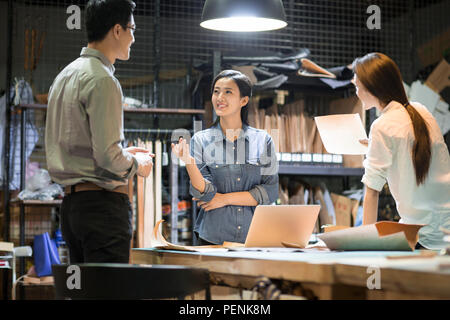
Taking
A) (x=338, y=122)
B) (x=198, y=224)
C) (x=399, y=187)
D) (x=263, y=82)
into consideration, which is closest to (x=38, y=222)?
(x=263, y=82)

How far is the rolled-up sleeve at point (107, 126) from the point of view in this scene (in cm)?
226

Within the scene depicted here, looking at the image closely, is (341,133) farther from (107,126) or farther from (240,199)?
(107,126)

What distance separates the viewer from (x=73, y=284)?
1945 millimetres

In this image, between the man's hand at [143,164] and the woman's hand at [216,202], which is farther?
the woman's hand at [216,202]

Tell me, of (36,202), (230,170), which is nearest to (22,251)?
(36,202)

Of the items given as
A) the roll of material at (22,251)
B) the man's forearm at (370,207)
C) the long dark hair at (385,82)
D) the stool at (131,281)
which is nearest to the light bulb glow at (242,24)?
the long dark hair at (385,82)

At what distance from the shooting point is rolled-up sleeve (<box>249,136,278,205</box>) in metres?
3.39

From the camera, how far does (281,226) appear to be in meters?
2.65

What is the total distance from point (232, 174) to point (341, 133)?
1.97ft

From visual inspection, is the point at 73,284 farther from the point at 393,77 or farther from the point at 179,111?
the point at 179,111

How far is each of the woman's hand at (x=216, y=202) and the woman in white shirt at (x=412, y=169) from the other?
0.86m

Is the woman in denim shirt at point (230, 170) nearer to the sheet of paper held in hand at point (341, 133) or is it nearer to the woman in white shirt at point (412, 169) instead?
the sheet of paper held in hand at point (341, 133)
